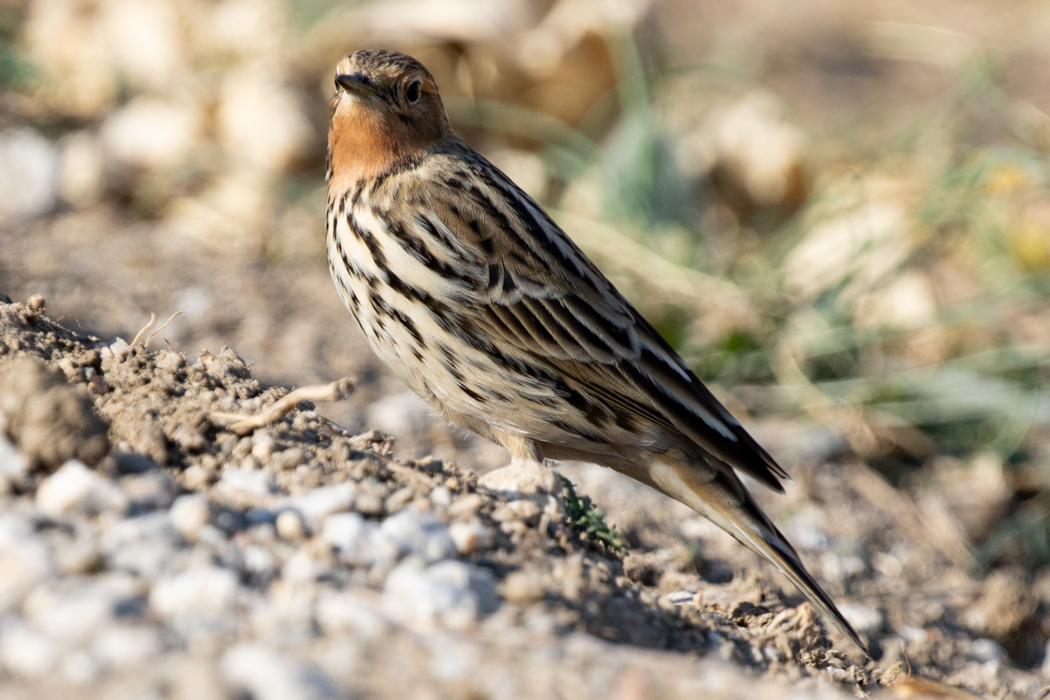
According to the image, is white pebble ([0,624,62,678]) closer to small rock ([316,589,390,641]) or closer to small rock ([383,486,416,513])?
small rock ([316,589,390,641])

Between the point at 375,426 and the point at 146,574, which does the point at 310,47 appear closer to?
the point at 375,426

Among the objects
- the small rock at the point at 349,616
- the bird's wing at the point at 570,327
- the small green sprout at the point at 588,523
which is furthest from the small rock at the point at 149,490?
the bird's wing at the point at 570,327

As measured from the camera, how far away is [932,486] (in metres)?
6.69

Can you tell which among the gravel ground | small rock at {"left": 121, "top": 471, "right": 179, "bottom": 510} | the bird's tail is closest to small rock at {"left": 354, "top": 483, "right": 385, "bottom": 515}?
the gravel ground

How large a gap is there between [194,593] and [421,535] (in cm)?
61

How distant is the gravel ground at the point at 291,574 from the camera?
2.21m

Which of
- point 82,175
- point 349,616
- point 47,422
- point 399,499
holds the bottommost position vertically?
point 349,616

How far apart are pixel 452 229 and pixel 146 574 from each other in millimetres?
2126

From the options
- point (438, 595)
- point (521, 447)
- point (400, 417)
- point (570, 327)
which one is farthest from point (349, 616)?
point (400, 417)

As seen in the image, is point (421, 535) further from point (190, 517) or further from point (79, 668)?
point (79, 668)

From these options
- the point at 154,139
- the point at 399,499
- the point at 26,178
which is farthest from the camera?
the point at 154,139

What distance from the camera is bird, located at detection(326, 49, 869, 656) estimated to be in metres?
4.05

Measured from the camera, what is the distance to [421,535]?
2734mm

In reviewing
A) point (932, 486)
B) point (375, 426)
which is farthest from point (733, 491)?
point (932, 486)
